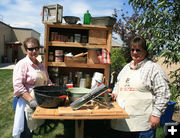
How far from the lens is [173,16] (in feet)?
9.13

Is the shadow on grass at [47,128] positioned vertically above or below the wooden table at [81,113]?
below

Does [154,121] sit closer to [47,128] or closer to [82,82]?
[82,82]

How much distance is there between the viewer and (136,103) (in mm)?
2111

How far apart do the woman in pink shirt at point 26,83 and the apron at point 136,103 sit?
46.4 inches

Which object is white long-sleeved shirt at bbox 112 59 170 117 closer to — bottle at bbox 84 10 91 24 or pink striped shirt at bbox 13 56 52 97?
pink striped shirt at bbox 13 56 52 97

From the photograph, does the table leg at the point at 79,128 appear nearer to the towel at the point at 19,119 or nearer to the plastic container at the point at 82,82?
the towel at the point at 19,119

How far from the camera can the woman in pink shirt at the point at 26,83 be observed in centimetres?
228

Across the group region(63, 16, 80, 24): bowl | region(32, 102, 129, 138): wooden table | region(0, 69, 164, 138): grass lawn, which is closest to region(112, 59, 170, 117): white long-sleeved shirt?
region(32, 102, 129, 138): wooden table

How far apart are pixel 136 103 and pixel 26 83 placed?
1.56 m

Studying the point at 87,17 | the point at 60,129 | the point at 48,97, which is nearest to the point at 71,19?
the point at 87,17

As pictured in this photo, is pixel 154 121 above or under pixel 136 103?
under

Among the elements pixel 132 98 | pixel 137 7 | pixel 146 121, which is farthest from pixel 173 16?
pixel 146 121

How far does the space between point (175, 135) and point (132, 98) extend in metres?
0.63

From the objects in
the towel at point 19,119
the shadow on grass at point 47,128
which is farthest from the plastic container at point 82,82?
the towel at point 19,119
